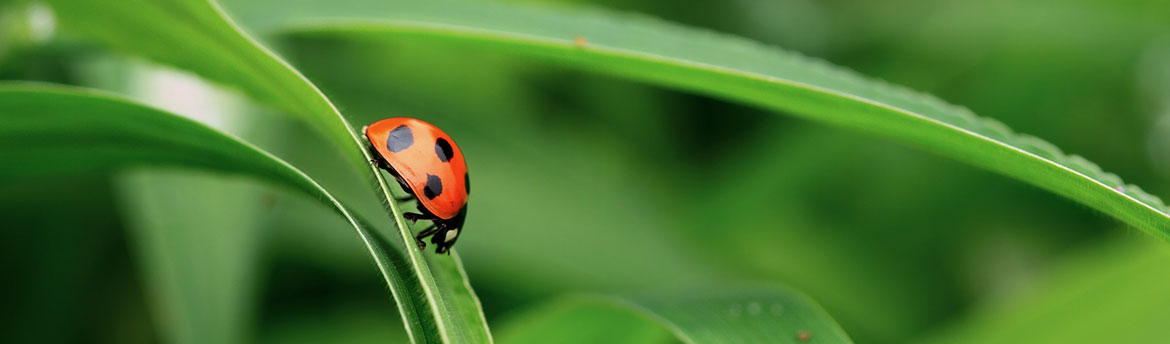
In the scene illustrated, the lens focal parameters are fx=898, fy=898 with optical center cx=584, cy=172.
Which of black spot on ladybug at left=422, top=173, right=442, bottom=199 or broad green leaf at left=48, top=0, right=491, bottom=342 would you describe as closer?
broad green leaf at left=48, top=0, right=491, bottom=342

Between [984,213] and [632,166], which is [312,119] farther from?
[984,213]

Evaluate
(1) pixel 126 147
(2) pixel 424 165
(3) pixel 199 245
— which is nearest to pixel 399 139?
(2) pixel 424 165

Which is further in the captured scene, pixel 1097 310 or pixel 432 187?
pixel 1097 310

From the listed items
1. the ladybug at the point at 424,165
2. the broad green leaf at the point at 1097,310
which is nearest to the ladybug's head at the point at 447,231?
the ladybug at the point at 424,165

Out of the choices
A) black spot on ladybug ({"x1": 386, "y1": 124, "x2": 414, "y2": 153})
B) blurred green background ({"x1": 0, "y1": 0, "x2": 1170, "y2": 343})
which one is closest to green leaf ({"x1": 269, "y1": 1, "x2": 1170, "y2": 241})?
black spot on ladybug ({"x1": 386, "y1": 124, "x2": 414, "y2": 153})

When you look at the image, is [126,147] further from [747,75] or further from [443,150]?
[747,75]

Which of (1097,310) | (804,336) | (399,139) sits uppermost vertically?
(399,139)

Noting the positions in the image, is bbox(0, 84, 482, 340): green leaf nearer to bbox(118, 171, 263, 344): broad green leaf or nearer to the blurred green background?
bbox(118, 171, 263, 344): broad green leaf

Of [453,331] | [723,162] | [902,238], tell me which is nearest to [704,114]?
[723,162]
